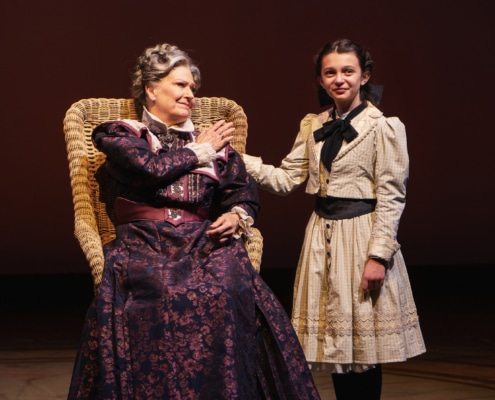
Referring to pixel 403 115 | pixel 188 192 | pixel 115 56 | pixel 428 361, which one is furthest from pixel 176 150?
pixel 403 115

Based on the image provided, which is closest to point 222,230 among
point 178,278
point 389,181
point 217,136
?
point 178,278

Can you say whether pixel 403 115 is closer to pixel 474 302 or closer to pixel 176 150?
pixel 474 302

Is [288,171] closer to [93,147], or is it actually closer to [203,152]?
[203,152]

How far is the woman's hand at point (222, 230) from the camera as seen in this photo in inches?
129

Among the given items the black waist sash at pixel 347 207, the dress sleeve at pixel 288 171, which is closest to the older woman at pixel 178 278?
the dress sleeve at pixel 288 171

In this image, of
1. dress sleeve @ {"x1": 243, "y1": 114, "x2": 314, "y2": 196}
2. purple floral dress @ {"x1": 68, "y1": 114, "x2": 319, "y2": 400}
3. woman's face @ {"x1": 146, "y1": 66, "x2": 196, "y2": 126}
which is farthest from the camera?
dress sleeve @ {"x1": 243, "y1": 114, "x2": 314, "y2": 196}

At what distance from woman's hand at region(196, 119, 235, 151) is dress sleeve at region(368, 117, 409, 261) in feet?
1.68

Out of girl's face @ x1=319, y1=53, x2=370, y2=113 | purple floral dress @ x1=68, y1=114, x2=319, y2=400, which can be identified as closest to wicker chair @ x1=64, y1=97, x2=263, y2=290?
purple floral dress @ x1=68, y1=114, x2=319, y2=400

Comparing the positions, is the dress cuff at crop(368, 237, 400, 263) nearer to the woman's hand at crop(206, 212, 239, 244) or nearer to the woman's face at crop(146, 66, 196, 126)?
the woman's hand at crop(206, 212, 239, 244)

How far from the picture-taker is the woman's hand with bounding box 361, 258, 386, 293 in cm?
333

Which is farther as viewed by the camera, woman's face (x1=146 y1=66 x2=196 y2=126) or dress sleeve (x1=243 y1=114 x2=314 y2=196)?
dress sleeve (x1=243 y1=114 x2=314 y2=196)

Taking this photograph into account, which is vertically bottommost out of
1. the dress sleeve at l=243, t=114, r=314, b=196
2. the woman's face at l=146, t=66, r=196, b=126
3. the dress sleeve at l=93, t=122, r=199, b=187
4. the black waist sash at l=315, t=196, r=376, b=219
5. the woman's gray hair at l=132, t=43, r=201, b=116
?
the black waist sash at l=315, t=196, r=376, b=219

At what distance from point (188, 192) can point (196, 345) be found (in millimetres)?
560

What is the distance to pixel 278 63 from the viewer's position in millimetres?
6125
